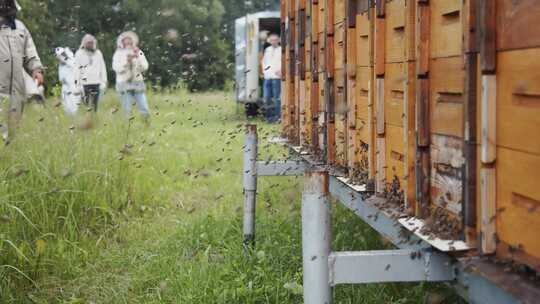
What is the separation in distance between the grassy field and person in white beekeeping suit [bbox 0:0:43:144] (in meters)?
0.95

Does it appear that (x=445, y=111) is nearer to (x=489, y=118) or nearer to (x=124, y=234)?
(x=489, y=118)

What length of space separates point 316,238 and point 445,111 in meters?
0.56

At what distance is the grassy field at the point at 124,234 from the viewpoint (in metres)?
4.11

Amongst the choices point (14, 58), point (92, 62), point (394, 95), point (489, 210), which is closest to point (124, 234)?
point (14, 58)

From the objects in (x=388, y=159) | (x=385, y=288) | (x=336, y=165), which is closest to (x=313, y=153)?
(x=336, y=165)

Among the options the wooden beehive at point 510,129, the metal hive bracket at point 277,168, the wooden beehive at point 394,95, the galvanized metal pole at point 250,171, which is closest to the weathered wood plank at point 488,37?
the wooden beehive at point 510,129

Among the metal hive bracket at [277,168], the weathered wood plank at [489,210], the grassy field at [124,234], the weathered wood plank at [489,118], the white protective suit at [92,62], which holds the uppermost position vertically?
the white protective suit at [92,62]

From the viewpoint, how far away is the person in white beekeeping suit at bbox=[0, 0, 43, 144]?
6703 mm

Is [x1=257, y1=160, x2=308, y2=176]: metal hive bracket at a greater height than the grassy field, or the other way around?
A: [x1=257, y1=160, x2=308, y2=176]: metal hive bracket

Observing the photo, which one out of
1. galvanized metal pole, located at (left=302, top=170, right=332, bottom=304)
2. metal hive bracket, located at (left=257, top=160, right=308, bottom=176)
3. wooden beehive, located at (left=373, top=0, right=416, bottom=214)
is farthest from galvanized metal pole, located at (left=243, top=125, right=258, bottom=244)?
galvanized metal pole, located at (left=302, top=170, right=332, bottom=304)

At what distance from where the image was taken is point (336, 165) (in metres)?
3.79

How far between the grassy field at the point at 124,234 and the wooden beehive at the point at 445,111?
2.80ft

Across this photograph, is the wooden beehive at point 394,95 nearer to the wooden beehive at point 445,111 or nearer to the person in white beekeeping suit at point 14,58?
the wooden beehive at point 445,111

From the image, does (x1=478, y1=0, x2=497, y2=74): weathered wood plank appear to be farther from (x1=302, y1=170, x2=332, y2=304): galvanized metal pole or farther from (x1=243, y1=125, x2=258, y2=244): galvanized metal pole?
(x1=243, y1=125, x2=258, y2=244): galvanized metal pole
